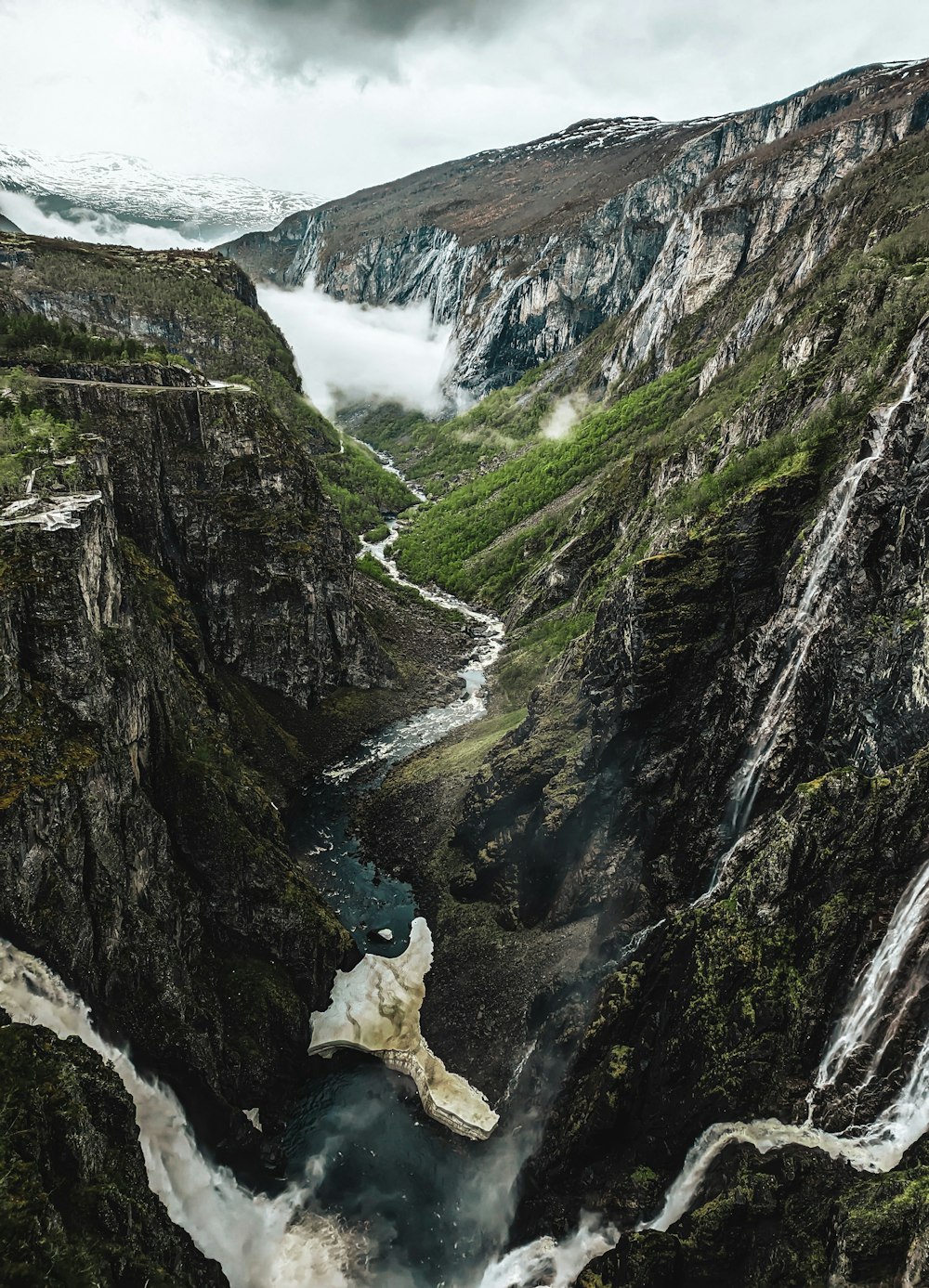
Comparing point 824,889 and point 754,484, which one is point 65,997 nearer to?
point 824,889

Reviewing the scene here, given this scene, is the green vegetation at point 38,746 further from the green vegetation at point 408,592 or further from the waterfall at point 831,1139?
the green vegetation at point 408,592

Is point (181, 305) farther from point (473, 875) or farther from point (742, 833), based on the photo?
point (742, 833)

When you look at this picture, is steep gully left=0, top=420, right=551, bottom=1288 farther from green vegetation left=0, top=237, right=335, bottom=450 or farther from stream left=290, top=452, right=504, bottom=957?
green vegetation left=0, top=237, right=335, bottom=450

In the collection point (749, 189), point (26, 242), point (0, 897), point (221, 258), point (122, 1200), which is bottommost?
point (122, 1200)

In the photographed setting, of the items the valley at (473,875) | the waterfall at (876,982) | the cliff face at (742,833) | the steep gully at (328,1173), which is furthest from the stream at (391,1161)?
the waterfall at (876,982)

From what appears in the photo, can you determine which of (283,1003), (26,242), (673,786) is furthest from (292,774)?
(26,242)

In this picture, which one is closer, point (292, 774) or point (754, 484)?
point (754, 484)
